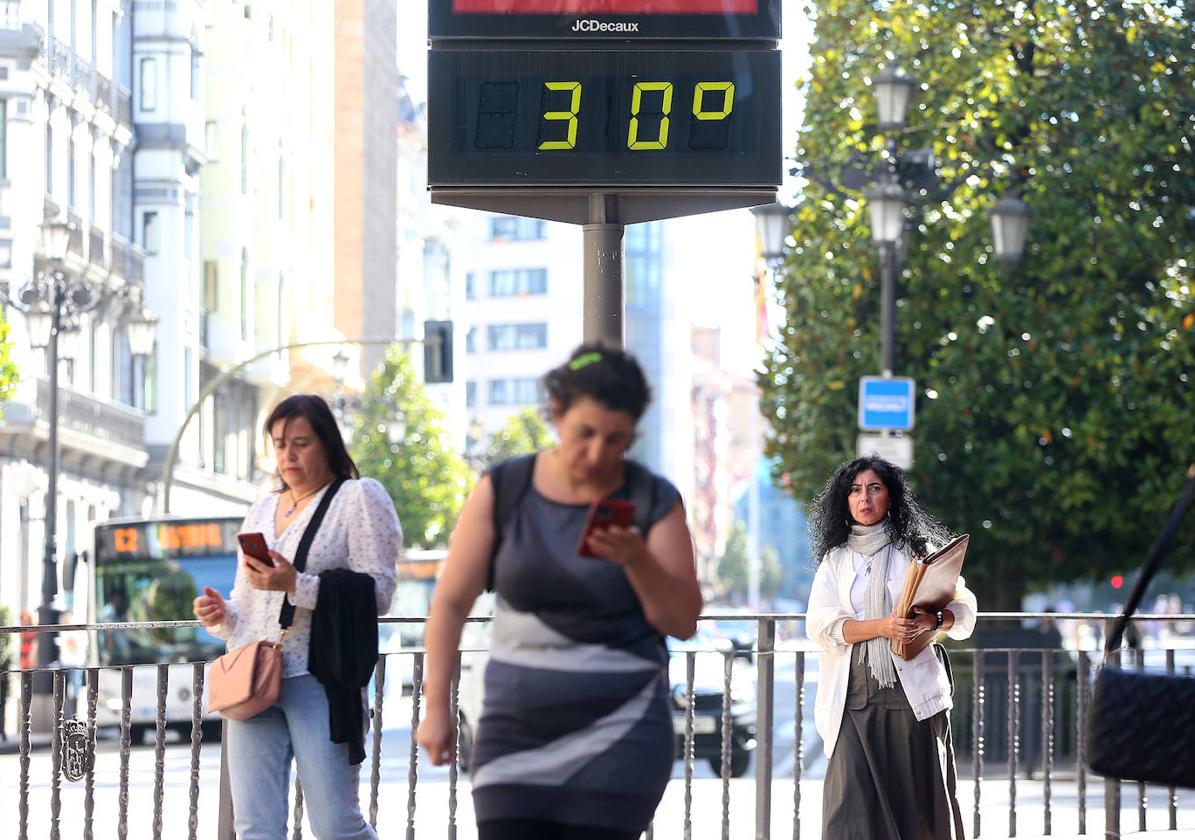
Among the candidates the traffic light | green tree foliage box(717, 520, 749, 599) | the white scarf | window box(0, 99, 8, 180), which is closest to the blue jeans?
the white scarf

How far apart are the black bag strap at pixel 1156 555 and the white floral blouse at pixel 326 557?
2543 mm

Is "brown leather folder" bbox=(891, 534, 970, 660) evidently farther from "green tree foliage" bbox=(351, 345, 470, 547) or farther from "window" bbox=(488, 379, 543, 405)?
"window" bbox=(488, 379, 543, 405)

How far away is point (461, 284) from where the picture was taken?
103m

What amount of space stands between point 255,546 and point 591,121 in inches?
75.0

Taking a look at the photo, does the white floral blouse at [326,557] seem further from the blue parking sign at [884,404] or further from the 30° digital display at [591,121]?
the blue parking sign at [884,404]

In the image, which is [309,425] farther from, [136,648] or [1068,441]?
[136,648]

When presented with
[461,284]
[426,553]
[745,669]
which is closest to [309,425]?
[745,669]

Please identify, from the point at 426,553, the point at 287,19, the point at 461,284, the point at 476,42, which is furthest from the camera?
the point at 461,284

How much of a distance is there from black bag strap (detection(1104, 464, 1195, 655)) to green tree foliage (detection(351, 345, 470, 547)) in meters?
57.8

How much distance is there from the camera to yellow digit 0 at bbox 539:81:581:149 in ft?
25.2

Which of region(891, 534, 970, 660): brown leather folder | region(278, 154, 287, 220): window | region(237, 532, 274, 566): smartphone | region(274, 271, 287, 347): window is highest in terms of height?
region(278, 154, 287, 220): window

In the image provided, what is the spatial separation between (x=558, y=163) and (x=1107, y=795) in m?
5.37

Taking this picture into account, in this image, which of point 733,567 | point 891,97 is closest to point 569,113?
point 891,97

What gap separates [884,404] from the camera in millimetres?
20953
